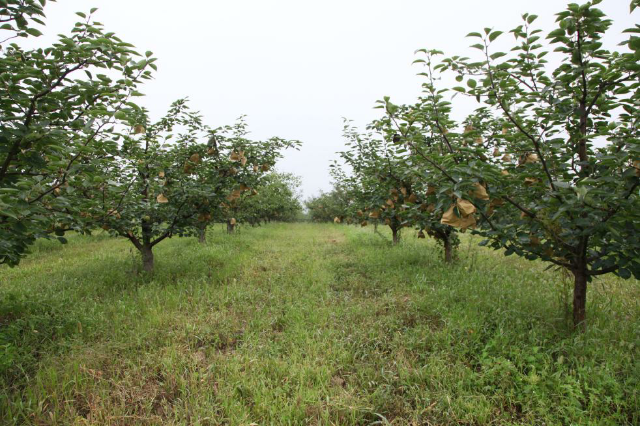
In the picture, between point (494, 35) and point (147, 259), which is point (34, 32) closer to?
point (494, 35)

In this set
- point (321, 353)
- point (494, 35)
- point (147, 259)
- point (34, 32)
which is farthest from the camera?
point (147, 259)

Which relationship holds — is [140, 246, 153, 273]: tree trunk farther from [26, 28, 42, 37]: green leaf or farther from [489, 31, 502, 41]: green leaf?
[489, 31, 502, 41]: green leaf

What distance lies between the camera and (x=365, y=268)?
19.5 feet

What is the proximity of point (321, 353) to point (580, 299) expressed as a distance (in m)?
2.52

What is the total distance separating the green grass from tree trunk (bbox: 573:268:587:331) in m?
0.12

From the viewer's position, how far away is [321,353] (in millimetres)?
2871

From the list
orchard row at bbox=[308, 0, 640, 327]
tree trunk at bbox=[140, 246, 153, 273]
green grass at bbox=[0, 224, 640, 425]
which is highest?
orchard row at bbox=[308, 0, 640, 327]

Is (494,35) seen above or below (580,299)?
above

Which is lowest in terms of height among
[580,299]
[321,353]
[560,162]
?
[321,353]

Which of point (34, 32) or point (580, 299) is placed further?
point (580, 299)

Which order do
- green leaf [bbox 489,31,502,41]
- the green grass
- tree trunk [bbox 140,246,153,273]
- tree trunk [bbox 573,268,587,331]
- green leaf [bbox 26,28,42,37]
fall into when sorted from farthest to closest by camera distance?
tree trunk [bbox 140,246,153,273]
tree trunk [bbox 573,268,587,331]
green leaf [bbox 489,31,502,41]
the green grass
green leaf [bbox 26,28,42,37]

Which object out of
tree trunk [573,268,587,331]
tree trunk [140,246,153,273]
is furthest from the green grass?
tree trunk [140,246,153,273]

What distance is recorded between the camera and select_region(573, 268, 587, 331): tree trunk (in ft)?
9.36

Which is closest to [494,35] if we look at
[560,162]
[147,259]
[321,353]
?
[560,162]
